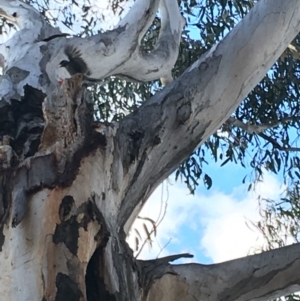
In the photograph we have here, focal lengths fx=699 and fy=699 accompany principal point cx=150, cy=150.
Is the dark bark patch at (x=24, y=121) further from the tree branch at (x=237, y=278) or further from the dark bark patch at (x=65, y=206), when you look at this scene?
the tree branch at (x=237, y=278)

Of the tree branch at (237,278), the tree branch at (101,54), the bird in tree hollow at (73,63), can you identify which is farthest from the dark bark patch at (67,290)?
the bird in tree hollow at (73,63)

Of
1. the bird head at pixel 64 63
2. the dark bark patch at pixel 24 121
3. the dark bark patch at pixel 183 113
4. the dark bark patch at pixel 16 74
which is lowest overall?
the dark bark patch at pixel 183 113

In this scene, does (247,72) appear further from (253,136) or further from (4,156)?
(253,136)

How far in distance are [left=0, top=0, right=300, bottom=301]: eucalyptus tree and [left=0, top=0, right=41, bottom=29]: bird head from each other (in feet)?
0.78

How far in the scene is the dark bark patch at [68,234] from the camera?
51.5 inches

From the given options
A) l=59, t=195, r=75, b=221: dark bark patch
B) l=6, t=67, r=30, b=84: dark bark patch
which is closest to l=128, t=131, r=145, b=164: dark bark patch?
l=59, t=195, r=75, b=221: dark bark patch

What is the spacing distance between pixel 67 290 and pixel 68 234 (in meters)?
0.11

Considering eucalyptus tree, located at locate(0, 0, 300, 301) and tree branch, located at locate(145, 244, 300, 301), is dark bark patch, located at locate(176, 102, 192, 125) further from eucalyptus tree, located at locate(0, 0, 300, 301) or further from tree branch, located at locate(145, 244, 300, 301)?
tree branch, located at locate(145, 244, 300, 301)

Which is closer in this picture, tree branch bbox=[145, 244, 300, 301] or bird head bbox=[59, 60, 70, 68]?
tree branch bbox=[145, 244, 300, 301]

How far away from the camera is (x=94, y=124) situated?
1453 millimetres

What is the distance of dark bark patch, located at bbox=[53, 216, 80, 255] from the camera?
1308mm

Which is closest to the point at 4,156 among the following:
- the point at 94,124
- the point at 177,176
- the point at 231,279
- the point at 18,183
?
the point at 18,183

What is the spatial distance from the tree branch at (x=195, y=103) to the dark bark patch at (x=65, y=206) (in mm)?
173

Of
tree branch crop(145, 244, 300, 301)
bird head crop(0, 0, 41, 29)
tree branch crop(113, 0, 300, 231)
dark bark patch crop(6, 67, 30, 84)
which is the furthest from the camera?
bird head crop(0, 0, 41, 29)
